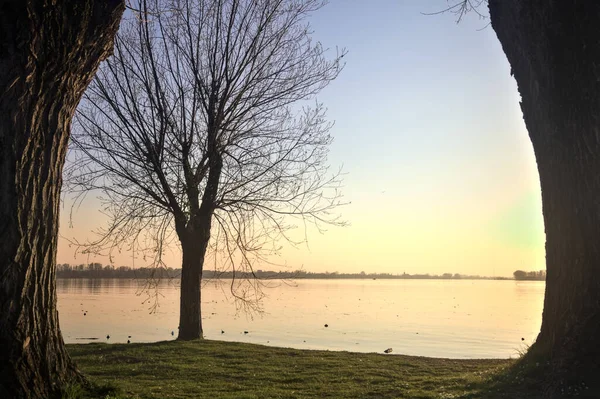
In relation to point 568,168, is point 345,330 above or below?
below

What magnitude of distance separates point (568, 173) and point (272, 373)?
5479 millimetres

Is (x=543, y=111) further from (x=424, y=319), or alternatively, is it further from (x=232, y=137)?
(x=424, y=319)

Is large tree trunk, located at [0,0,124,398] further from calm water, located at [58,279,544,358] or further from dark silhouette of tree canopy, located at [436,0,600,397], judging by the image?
calm water, located at [58,279,544,358]

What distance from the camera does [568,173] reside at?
7383 millimetres

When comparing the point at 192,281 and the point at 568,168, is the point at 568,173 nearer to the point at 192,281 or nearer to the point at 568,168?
the point at 568,168

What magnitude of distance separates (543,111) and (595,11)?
1.36m

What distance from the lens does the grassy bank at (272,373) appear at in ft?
25.1

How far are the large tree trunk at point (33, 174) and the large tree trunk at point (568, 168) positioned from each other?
5.64 meters

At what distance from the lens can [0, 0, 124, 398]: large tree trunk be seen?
5.31 meters

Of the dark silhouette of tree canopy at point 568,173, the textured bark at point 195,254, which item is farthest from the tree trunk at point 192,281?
the dark silhouette of tree canopy at point 568,173

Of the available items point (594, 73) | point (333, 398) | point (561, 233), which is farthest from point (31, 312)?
point (594, 73)

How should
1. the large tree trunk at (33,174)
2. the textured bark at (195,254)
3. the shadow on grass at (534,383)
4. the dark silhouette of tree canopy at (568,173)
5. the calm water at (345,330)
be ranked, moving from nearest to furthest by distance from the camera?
the large tree trunk at (33,174) → the shadow on grass at (534,383) → the dark silhouette of tree canopy at (568,173) → the textured bark at (195,254) → the calm water at (345,330)

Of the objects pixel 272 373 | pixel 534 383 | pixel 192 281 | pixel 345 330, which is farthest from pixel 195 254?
pixel 534 383

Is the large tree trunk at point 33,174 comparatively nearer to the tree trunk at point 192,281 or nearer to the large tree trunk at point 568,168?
the large tree trunk at point 568,168
